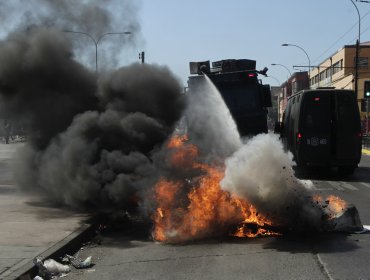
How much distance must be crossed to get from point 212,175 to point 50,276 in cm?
285

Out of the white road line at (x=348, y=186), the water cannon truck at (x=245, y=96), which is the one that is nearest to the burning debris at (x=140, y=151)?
the water cannon truck at (x=245, y=96)

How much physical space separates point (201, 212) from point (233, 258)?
119 centimetres

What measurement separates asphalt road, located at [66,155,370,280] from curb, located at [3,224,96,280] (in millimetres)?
197

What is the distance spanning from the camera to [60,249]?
630 cm

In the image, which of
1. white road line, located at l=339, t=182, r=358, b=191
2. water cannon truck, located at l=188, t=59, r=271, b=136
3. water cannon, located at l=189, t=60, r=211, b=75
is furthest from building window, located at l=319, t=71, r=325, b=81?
water cannon truck, located at l=188, t=59, r=271, b=136

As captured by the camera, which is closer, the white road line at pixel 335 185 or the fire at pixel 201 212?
the fire at pixel 201 212

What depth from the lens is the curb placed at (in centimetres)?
521

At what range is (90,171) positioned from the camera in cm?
866

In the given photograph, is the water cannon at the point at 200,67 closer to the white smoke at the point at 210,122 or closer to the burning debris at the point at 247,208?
the white smoke at the point at 210,122

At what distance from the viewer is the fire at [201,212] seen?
23.2 feet

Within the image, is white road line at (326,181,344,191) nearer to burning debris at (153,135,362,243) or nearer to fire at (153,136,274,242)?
burning debris at (153,135,362,243)

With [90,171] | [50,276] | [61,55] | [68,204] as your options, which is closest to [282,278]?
[50,276]

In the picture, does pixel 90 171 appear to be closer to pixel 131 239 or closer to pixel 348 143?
pixel 131 239

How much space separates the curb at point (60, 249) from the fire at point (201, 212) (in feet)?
3.35
